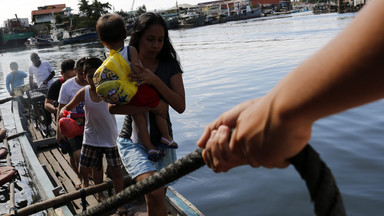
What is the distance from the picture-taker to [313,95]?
0.68 metres

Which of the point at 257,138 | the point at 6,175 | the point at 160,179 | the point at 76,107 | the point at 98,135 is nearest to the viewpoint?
the point at 257,138

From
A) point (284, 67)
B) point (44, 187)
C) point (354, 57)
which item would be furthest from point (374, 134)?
point (284, 67)

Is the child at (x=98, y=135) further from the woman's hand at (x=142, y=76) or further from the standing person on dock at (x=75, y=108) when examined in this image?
the woman's hand at (x=142, y=76)

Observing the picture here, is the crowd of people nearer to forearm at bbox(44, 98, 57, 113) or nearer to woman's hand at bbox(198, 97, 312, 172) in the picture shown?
woman's hand at bbox(198, 97, 312, 172)

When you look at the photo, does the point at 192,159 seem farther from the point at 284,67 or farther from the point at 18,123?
the point at 284,67

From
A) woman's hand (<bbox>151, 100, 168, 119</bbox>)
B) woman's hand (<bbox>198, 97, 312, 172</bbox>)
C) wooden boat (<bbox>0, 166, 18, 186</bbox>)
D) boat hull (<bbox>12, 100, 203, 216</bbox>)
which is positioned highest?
woman's hand (<bbox>198, 97, 312, 172</bbox>)

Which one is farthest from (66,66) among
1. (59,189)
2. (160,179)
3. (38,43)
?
(38,43)

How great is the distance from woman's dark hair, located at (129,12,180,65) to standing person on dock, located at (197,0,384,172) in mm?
2315

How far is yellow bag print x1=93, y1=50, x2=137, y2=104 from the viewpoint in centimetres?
286

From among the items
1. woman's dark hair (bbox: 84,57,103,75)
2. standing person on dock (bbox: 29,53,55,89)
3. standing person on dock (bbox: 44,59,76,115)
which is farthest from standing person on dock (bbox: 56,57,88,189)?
standing person on dock (bbox: 29,53,55,89)

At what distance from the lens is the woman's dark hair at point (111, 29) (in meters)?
3.20

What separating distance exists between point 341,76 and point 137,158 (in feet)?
8.20

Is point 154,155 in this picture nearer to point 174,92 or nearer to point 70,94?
point 174,92

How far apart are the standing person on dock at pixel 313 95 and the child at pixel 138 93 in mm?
2040
